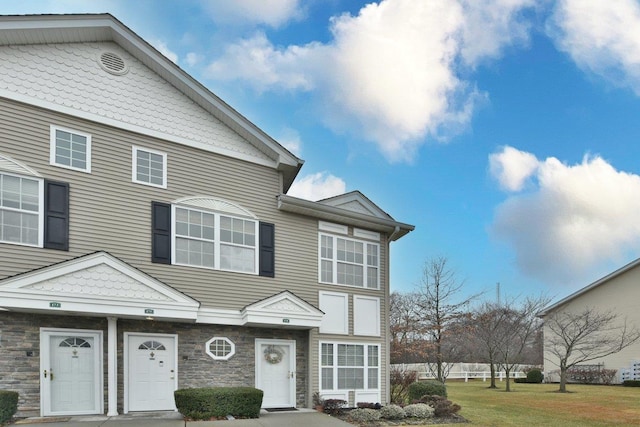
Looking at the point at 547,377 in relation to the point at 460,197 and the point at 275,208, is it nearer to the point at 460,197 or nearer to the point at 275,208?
the point at 460,197

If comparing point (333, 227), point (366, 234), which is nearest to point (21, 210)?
point (333, 227)

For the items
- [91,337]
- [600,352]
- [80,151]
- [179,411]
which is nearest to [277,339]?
[179,411]

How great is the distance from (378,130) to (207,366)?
14.2 meters

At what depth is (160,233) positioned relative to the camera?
42.9 feet

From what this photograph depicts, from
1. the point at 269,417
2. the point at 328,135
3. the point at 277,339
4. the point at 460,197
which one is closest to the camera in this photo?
the point at 269,417

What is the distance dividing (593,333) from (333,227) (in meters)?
24.8

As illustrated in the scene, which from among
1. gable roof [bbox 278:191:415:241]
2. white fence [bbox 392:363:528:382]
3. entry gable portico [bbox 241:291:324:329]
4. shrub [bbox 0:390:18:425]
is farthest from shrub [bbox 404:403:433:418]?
white fence [bbox 392:363:528:382]

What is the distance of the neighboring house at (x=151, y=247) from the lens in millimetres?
11312

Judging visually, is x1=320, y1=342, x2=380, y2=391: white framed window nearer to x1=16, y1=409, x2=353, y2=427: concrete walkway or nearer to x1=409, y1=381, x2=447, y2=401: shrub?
x1=409, y1=381, x2=447, y2=401: shrub

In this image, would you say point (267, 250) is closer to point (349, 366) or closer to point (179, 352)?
point (179, 352)

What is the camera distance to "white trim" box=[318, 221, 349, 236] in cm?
1611

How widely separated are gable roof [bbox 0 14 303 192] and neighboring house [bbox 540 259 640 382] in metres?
25.6

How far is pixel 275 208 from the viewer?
1524cm

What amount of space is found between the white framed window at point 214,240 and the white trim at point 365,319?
387 centimetres
